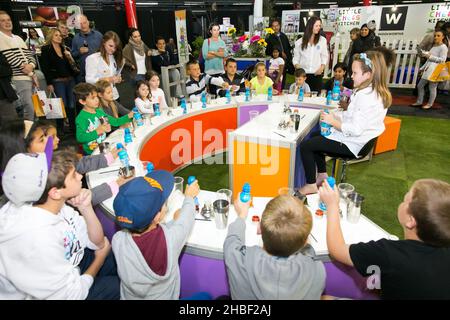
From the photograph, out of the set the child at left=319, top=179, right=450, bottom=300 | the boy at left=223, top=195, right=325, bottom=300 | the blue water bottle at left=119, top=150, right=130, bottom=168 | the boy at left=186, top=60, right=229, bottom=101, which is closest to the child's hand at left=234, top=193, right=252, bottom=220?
the boy at left=223, top=195, right=325, bottom=300

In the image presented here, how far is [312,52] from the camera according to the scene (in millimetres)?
4895

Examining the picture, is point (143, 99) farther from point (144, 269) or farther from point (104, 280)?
point (144, 269)

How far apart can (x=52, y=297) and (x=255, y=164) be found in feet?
7.10

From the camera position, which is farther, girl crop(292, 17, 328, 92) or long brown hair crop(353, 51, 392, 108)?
girl crop(292, 17, 328, 92)

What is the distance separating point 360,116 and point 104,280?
2.31 meters

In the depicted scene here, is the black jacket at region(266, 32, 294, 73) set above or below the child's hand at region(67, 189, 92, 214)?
above

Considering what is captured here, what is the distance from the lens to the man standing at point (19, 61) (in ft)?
13.0

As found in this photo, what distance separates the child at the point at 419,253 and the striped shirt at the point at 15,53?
4702 millimetres

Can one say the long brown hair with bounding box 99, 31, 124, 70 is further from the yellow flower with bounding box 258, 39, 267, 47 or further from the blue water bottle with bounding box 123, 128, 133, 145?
the yellow flower with bounding box 258, 39, 267, 47

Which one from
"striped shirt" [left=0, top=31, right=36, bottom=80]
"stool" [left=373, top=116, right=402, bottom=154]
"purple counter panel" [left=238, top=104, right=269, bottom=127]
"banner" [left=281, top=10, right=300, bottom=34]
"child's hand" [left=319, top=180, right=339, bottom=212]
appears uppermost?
"banner" [left=281, top=10, right=300, bottom=34]

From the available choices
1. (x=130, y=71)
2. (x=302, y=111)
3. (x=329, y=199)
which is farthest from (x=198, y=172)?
(x=130, y=71)

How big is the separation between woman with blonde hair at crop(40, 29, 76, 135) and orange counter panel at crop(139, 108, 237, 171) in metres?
2.33

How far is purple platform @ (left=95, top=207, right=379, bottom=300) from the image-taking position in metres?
1.62

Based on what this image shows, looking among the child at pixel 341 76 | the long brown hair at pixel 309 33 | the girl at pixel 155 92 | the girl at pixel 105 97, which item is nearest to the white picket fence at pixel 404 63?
the child at pixel 341 76
